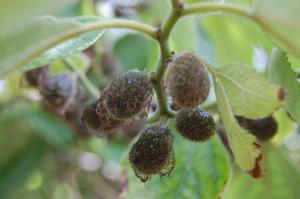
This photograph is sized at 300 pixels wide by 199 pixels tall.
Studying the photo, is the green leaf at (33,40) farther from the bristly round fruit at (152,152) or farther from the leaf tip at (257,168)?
the leaf tip at (257,168)

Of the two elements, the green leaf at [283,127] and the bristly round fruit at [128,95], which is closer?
the bristly round fruit at [128,95]

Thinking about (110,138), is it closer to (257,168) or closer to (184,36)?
(184,36)

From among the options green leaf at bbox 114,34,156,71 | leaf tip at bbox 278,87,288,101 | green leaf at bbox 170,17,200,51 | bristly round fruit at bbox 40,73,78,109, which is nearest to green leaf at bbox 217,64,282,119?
leaf tip at bbox 278,87,288,101

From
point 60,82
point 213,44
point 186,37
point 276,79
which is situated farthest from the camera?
point 213,44

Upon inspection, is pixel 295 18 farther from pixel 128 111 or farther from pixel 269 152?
pixel 269 152

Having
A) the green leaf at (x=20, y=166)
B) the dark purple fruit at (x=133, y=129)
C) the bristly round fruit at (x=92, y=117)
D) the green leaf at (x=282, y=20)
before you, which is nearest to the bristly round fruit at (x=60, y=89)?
the dark purple fruit at (x=133, y=129)

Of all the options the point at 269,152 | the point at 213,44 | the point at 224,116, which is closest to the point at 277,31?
the point at 224,116

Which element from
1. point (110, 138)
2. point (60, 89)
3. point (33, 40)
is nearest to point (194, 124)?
point (33, 40)

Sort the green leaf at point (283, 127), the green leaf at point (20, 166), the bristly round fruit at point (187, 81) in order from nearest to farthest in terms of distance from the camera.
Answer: the bristly round fruit at point (187, 81), the green leaf at point (283, 127), the green leaf at point (20, 166)
